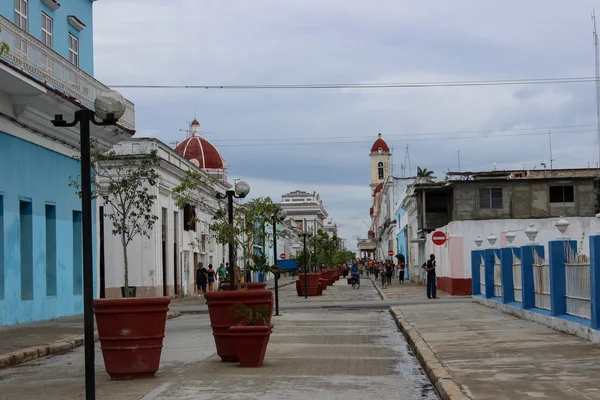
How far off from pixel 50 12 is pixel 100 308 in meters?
18.5

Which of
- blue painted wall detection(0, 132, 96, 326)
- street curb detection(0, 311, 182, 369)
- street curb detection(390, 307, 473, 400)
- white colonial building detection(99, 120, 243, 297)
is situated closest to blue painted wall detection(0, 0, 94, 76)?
blue painted wall detection(0, 132, 96, 326)

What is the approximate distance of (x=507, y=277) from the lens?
78.4ft

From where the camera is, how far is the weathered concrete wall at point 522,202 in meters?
45.6

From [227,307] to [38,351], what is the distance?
14.9ft

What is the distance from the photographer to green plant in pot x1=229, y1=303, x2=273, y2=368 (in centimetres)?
1267

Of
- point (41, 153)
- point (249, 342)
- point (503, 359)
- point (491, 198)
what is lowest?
point (503, 359)

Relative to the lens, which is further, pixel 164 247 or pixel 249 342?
pixel 164 247

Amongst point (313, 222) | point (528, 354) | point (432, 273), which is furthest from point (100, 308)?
point (313, 222)

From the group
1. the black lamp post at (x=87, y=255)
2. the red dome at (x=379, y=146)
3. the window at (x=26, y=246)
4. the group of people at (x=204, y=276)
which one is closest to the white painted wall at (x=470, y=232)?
the group of people at (x=204, y=276)

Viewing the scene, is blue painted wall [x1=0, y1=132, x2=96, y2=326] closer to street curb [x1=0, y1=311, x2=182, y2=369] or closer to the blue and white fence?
street curb [x1=0, y1=311, x2=182, y2=369]

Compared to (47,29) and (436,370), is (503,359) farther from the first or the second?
(47,29)

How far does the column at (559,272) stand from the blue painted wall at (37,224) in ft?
42.6

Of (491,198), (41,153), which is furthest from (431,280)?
(41,153)

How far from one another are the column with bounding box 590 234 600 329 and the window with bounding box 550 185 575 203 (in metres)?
32.0
